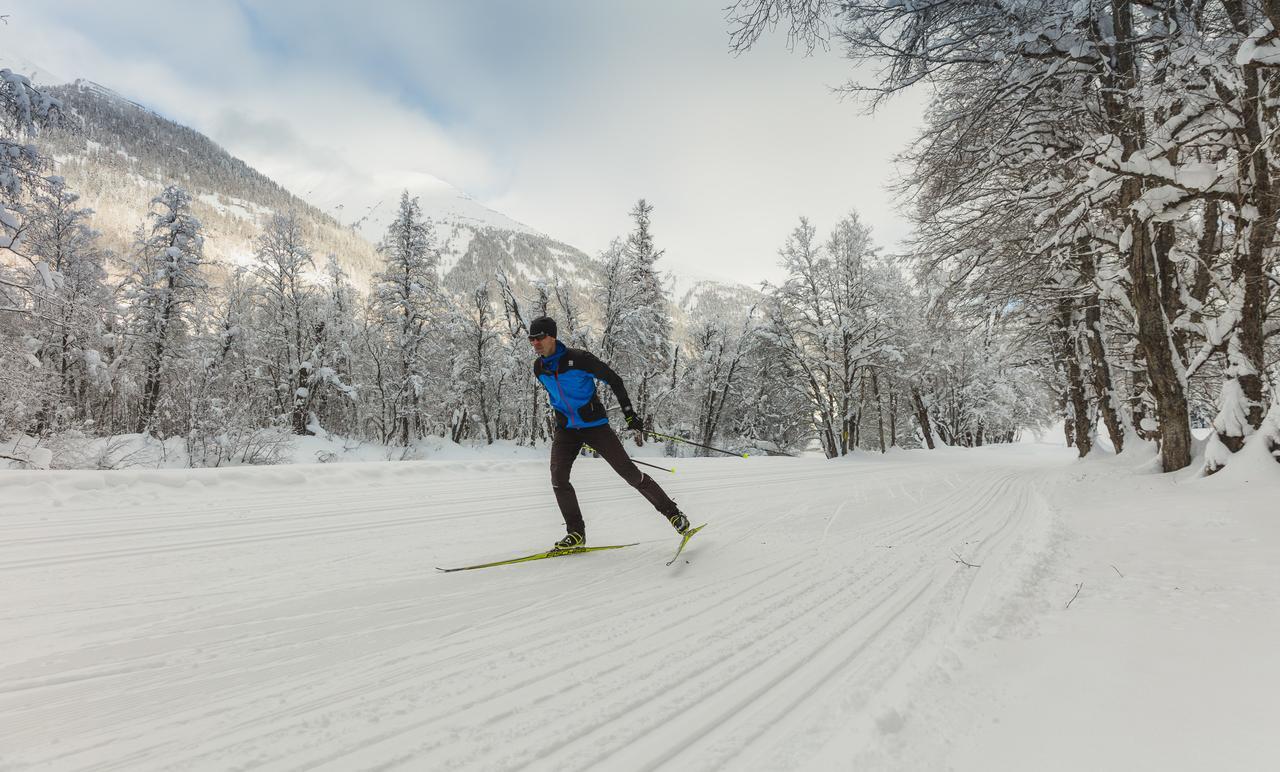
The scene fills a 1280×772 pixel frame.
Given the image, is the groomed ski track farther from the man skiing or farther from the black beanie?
the black beanie

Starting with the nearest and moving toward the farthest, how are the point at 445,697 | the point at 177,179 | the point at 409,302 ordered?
the point at 445,697 < the point at 409,302 < the point at 177,179

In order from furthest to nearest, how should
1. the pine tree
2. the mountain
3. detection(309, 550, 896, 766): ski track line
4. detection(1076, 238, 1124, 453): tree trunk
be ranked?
the mountain < the pine tree < detection(1076, 238, 1124, 453): tree trunk < detection(309, 550, 896, 766): ski track line

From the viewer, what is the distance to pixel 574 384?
4375 mm

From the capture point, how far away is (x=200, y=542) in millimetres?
4125

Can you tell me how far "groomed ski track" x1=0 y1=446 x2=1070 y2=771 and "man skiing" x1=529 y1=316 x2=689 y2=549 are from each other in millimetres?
434

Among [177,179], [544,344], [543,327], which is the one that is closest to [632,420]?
[544,344]

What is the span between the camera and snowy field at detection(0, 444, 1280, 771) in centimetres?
172

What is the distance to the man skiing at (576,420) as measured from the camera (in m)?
4.35

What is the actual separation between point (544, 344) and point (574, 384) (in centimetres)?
41

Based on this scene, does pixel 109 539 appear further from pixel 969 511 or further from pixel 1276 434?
pixel 1276 434

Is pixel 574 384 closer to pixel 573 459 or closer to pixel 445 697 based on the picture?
pixel 573 459

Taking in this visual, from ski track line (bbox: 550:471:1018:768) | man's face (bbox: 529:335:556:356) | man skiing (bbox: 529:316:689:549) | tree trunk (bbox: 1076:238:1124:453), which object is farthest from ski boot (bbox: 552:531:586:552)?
tree trunk (bbox: 1076:238:1124:453)

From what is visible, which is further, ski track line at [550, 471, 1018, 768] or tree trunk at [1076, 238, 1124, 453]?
tree trunk at [1076, 238, 1124, 453]

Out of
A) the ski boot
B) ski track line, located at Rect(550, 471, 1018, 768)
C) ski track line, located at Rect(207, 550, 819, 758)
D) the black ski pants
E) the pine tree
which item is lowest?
ski track line, located at Rect(550, 471, 1018, 768)
